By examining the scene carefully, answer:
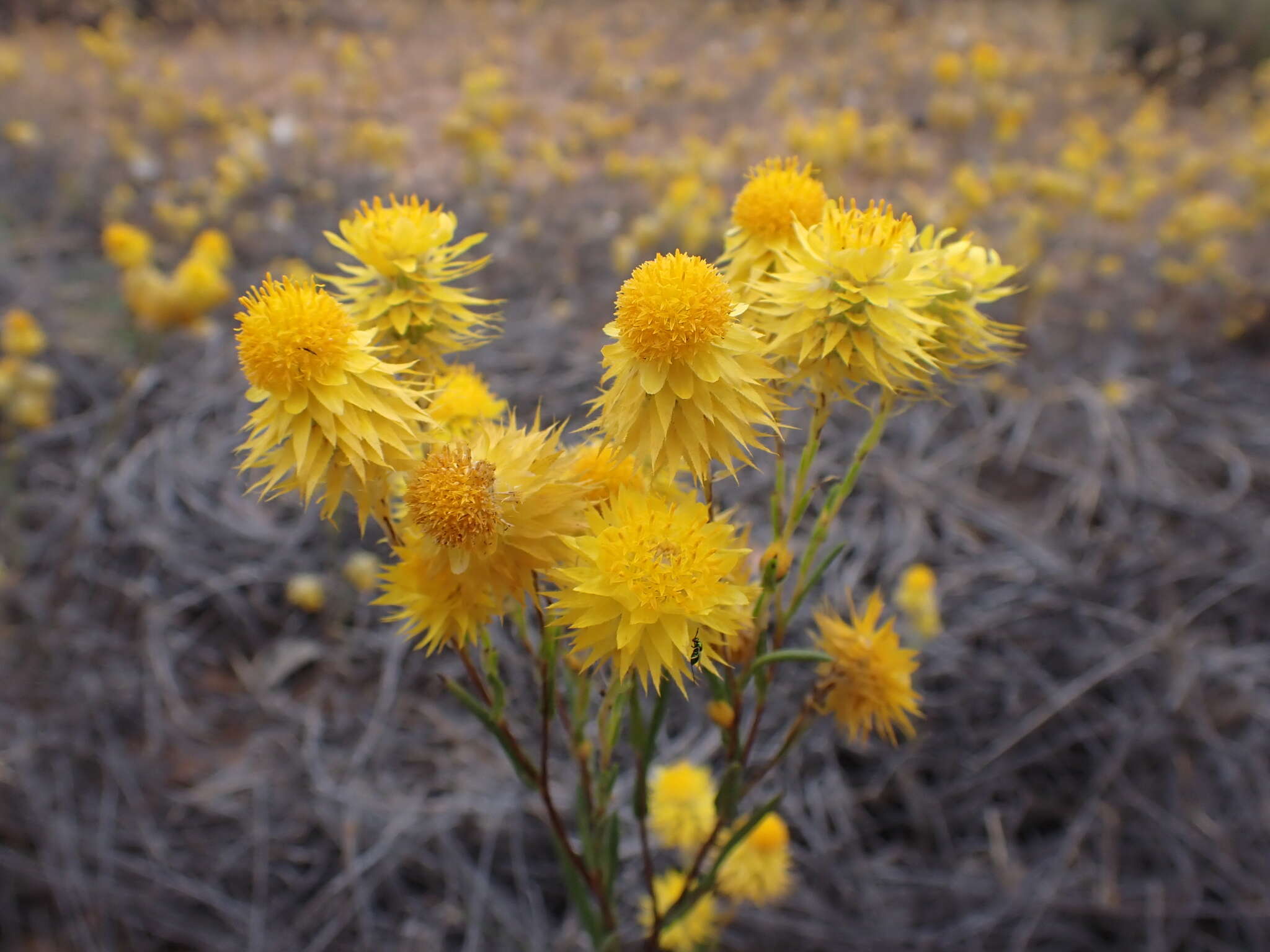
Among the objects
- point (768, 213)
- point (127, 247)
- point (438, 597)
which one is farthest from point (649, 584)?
point (127, 247)

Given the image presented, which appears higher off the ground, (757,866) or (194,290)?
(194,290)

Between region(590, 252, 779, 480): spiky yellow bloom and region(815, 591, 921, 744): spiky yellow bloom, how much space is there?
0.40m

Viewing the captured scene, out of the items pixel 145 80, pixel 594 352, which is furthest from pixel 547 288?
pixel 145 80

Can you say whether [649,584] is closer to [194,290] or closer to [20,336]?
[194,290]

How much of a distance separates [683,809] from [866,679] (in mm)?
660

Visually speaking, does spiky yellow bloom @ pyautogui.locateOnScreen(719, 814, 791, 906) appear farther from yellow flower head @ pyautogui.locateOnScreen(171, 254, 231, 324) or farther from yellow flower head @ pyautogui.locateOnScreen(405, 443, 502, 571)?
yellow flower head @ pyautogui.locateOnScreen(171, 254, 231, 324)

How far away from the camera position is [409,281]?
905mm

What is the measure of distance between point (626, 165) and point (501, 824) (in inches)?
140

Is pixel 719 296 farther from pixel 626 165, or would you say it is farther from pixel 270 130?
pixel 270 130

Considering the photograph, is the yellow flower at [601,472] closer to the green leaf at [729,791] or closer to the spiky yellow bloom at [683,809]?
the green leaf at [729,791]

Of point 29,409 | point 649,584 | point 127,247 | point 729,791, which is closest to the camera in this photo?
point 649,584

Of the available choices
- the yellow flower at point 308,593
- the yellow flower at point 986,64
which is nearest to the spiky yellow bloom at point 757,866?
the yellow flower at point 308,593

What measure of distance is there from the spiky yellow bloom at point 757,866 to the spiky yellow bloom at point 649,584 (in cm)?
92

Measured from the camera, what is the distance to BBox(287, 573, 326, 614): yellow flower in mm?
2436
